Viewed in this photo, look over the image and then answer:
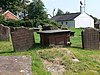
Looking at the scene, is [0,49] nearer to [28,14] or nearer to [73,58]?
[73,58]

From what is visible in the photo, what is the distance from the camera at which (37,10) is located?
212 feet

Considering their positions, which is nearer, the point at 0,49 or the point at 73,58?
the point at 73,58

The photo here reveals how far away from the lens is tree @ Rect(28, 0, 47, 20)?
205 feet

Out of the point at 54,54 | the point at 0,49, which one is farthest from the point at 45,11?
the point at 54,54

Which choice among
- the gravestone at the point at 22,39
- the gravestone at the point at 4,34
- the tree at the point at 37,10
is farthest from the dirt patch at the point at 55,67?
the tree at the point at 37,10

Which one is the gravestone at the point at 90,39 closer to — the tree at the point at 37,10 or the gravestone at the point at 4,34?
the gravestone at the point at 4,34

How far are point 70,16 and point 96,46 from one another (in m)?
65.1

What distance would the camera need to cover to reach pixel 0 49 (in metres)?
17.0

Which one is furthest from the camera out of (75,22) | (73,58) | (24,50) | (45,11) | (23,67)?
(75,22)

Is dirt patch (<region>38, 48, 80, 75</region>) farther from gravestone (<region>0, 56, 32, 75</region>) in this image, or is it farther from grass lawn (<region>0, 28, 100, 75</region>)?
gravestone (<region>0, 56, 32, 75</region>)

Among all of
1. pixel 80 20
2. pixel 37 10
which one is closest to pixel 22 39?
pixel 37 10

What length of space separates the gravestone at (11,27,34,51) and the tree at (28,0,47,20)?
45.3m

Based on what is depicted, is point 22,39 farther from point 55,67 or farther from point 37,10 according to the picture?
point 37,10

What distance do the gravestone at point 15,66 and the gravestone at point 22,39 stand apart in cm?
361
